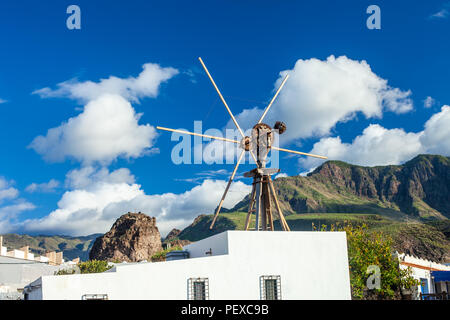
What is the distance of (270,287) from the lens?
17.6m

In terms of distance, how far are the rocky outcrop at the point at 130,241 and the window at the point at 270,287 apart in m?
84.9

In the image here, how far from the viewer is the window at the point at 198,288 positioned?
16.7 metres

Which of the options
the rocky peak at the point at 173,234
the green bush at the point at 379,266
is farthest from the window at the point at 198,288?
the rocky peak at the point at 173,234

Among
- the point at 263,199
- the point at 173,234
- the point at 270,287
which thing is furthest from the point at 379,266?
the point at 173,234

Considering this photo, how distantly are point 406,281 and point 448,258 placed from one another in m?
66.9

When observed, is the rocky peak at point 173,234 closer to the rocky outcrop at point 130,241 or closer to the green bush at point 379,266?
the rocky outcrop at point 130,241

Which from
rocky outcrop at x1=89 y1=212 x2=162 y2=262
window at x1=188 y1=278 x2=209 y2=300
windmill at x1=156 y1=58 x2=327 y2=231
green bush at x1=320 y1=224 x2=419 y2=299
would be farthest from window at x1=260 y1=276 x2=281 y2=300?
rocky outcrop at x1=89 y1=212 x2=162 y2=262

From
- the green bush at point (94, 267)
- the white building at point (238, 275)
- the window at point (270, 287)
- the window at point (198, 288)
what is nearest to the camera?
the white building at point (238, 275)

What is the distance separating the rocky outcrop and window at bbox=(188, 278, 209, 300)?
3348 inches

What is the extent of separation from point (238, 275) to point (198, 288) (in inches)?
65.5

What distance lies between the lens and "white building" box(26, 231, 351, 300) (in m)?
15.7

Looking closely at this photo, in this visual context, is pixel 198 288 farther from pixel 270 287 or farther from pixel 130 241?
pixel 130 241
